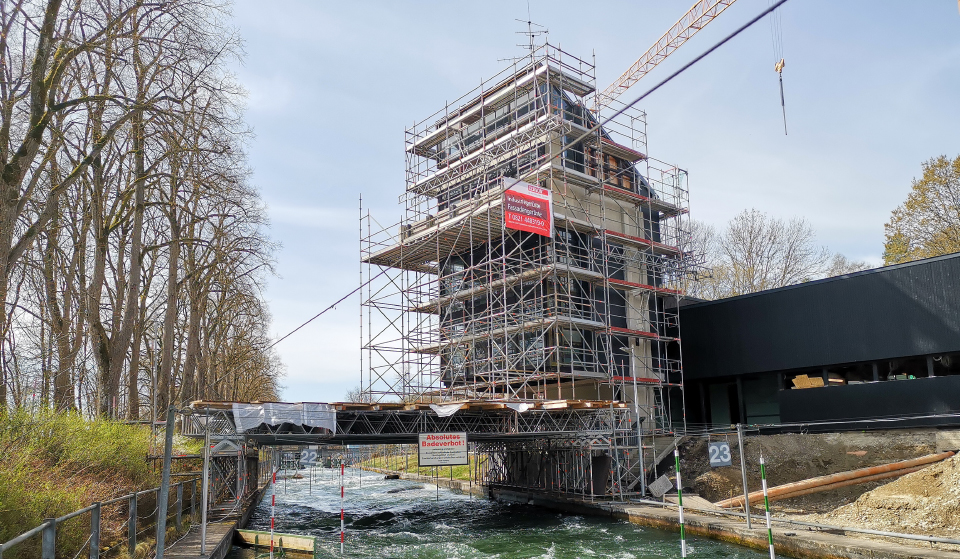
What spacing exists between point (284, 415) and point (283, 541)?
4.11 m

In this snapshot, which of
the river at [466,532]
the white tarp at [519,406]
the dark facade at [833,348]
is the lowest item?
the river at [466,532]

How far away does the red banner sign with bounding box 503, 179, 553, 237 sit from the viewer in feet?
94.1

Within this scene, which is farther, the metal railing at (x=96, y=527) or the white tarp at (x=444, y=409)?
the white tarp at (x=444, y=409)

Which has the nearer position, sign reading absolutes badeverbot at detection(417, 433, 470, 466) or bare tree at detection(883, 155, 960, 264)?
sign reading absolutes badeverbot at detection(417, 433, 470, 466)

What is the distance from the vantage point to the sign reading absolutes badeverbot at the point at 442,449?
2502 centimetres

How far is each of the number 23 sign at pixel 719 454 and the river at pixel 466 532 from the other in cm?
230

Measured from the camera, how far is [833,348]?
34562mm

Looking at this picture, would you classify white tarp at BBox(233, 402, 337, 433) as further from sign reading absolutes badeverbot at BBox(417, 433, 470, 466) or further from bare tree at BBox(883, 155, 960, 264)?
bare tree at BBox(883, 155, 960, 264)

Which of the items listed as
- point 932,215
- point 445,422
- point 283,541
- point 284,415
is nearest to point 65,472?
point 283,541

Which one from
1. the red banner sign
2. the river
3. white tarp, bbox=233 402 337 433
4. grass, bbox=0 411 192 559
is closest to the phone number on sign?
the red banner sign

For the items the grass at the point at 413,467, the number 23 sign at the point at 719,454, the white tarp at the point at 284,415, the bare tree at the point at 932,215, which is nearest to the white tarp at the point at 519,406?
the white tarp at the point at 284,415

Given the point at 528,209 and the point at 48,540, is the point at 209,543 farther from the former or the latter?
the point at 528,209

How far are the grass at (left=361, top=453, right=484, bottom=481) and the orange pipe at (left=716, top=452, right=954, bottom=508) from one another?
17596 mm

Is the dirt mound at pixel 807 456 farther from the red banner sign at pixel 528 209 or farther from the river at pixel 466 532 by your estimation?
the red banner sign at pixel 528 209
